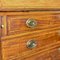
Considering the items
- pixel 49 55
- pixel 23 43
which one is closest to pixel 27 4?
pixel 23 43

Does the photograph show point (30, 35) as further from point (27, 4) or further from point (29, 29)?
point (27, 4)

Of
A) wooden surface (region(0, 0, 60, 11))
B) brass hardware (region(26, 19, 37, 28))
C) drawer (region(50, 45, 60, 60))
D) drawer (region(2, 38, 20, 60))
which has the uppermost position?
wooden surface (region(0, 0, 60, 11))

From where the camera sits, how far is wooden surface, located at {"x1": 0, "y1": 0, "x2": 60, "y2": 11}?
0.59 meters

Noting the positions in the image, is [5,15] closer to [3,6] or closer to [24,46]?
[3,6]

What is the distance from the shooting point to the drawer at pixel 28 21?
61 cm

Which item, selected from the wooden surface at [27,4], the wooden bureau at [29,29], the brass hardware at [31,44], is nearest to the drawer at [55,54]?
the wooden bureau at [29,29]

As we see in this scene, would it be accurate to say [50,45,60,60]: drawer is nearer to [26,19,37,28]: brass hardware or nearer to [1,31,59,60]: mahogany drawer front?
[1,31,59,60]: mahogany drawer front

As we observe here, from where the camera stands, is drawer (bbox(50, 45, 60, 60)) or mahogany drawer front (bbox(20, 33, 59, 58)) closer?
mahogany drawer front (bbox(20, 33, 59, 58))

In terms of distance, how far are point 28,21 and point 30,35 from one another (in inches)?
3.0

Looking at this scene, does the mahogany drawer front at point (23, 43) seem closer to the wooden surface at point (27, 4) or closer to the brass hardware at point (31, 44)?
the brass hardware at point (31, 44)

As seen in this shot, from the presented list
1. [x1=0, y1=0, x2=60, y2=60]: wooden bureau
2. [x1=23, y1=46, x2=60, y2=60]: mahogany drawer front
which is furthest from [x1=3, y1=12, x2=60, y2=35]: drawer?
[x1=23, y1=46, x2=60, y2=60]: mahogany drawer front

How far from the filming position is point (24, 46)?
0.66 m

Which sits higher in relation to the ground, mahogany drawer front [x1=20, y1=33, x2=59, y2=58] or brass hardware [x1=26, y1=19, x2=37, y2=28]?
brass hardware [x1=26, y1=19, x2=37, y2=28]

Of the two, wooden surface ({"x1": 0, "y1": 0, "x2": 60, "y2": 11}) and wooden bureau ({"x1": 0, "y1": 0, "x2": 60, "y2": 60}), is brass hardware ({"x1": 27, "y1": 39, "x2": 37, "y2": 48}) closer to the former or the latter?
A: wooden bureau ({"x1": 0, "y1": 0, "x2": 60, "y2": 60})
